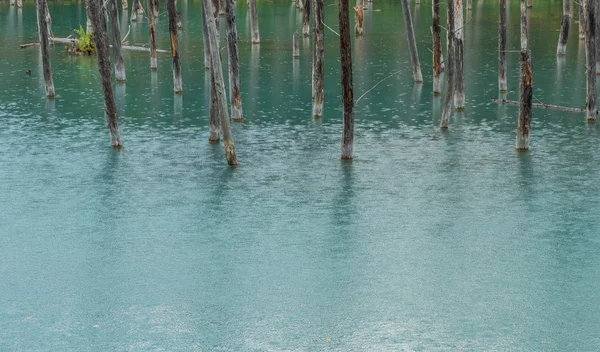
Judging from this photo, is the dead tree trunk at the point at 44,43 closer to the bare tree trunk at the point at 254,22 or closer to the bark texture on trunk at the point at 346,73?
the bark texture on trunk at the point at 346,73

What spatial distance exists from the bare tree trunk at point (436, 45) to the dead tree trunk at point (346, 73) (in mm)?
5143

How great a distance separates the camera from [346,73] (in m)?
13.1

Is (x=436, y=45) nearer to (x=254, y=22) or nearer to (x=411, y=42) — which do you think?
(x=411, y=42)

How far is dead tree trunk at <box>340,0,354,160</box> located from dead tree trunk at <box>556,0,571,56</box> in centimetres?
1129

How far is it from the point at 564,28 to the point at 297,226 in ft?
49.2

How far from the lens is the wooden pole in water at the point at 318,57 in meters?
15.8

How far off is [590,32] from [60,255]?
9.35 m

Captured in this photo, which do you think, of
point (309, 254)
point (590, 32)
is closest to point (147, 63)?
point (590, 32)

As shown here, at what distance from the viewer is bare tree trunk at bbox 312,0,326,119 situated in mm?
15828

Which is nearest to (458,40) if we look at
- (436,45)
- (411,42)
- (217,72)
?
(436,45)

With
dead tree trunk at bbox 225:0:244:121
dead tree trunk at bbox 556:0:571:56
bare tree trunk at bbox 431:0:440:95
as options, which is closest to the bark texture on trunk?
dead tree trunk at bbox 225:0:244:121

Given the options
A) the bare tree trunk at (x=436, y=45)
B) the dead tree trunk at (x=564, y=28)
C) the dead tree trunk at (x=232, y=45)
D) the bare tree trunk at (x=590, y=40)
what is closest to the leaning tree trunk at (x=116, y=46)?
the dead tree trunk at (x=232, y=45)

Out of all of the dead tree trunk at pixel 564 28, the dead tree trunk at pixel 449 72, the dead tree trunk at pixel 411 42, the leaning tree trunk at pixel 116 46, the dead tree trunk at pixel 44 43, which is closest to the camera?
the dead tree trunk at pixel 449 72

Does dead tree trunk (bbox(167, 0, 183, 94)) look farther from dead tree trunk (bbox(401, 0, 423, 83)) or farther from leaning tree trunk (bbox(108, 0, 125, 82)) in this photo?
dead tree trunk (bbox(401, 0, 423, 83))
